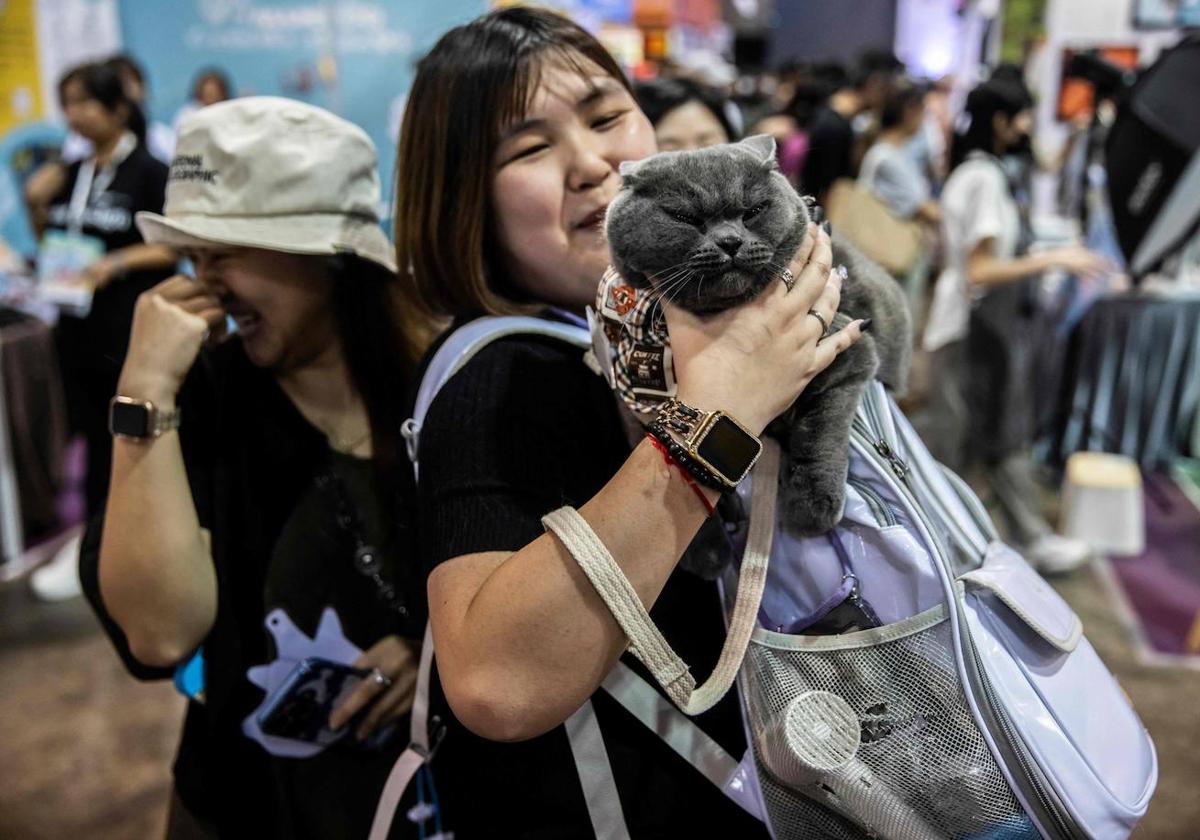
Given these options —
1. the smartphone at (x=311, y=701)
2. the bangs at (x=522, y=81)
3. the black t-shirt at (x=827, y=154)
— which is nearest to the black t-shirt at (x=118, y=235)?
the smartphone at (x=311, y=701)

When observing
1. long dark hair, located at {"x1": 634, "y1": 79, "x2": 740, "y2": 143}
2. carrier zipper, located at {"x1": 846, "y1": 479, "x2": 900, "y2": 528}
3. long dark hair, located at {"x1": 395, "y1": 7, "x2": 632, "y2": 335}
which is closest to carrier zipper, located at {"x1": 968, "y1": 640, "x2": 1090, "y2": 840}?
carrier zipper, located at {"x1": 846, "y1": 479, "x2": 900, "y2": 528}

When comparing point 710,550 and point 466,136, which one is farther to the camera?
point 466,136

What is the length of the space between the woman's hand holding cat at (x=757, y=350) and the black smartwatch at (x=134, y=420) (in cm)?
71

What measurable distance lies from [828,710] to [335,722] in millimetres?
636

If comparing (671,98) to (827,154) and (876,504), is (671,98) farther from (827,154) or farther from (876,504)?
(827,154)

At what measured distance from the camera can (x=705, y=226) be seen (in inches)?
30.8

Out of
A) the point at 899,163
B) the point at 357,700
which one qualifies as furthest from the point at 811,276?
the point at 899,163

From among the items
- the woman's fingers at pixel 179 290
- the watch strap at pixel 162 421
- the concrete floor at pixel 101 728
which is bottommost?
the concrete floor at pixel 101 728

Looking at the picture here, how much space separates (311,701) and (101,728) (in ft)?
6.59

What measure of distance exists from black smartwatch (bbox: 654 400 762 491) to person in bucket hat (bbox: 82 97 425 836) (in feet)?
1.61

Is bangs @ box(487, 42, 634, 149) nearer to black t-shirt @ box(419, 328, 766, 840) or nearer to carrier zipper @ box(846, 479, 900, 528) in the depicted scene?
black t-shirt @ box(419, 328, 766, 840)

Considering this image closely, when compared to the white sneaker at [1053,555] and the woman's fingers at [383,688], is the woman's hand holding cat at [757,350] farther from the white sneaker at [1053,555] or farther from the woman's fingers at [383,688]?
the white sneaker at [1053,555]

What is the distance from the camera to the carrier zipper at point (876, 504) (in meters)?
0.79

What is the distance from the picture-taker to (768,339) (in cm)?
76
